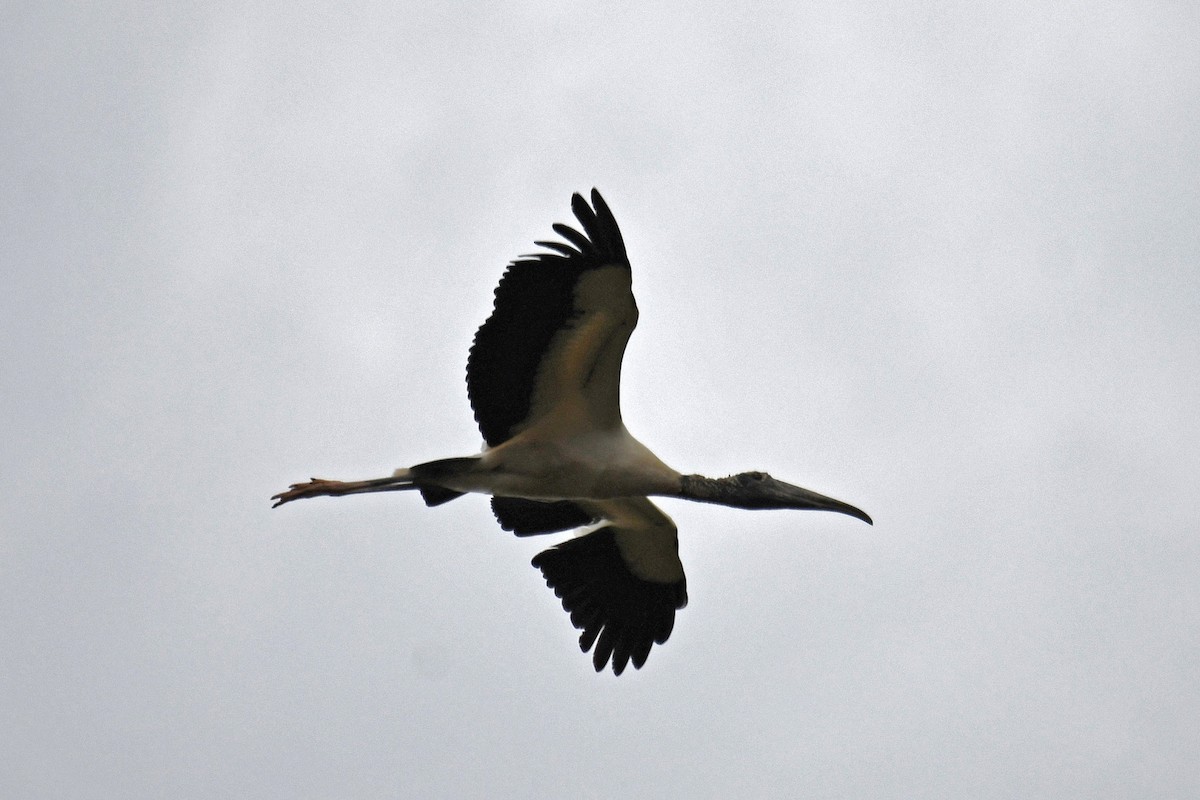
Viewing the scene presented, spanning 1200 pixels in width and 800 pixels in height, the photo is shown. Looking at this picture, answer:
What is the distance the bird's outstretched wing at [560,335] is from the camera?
11.6 m

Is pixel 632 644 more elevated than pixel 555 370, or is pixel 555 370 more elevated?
pixel 555 370

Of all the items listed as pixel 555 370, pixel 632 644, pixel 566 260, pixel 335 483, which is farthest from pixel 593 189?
pixel 632 644

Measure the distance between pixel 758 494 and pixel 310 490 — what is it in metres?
3.72

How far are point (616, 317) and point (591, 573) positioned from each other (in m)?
2.87

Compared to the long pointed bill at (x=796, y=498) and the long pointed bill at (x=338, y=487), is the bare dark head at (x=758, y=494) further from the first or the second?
the long pointed bill at (x=338, y=487)

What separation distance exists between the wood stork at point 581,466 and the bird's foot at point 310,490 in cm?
1

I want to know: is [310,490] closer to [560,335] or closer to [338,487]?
[338,487]

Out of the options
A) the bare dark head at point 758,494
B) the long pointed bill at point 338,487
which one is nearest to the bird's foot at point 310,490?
the long pointed bill at point 338,487

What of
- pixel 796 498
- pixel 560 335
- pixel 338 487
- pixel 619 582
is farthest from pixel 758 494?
pixel 338 487

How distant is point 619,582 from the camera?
542 inches

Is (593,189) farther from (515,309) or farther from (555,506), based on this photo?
→ (555,506)

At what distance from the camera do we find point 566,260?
11.6 m

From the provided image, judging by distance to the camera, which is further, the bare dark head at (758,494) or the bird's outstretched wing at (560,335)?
the bare dark head at (758,494)

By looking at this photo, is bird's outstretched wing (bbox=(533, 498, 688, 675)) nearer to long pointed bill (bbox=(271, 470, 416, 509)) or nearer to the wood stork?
the wood stork
